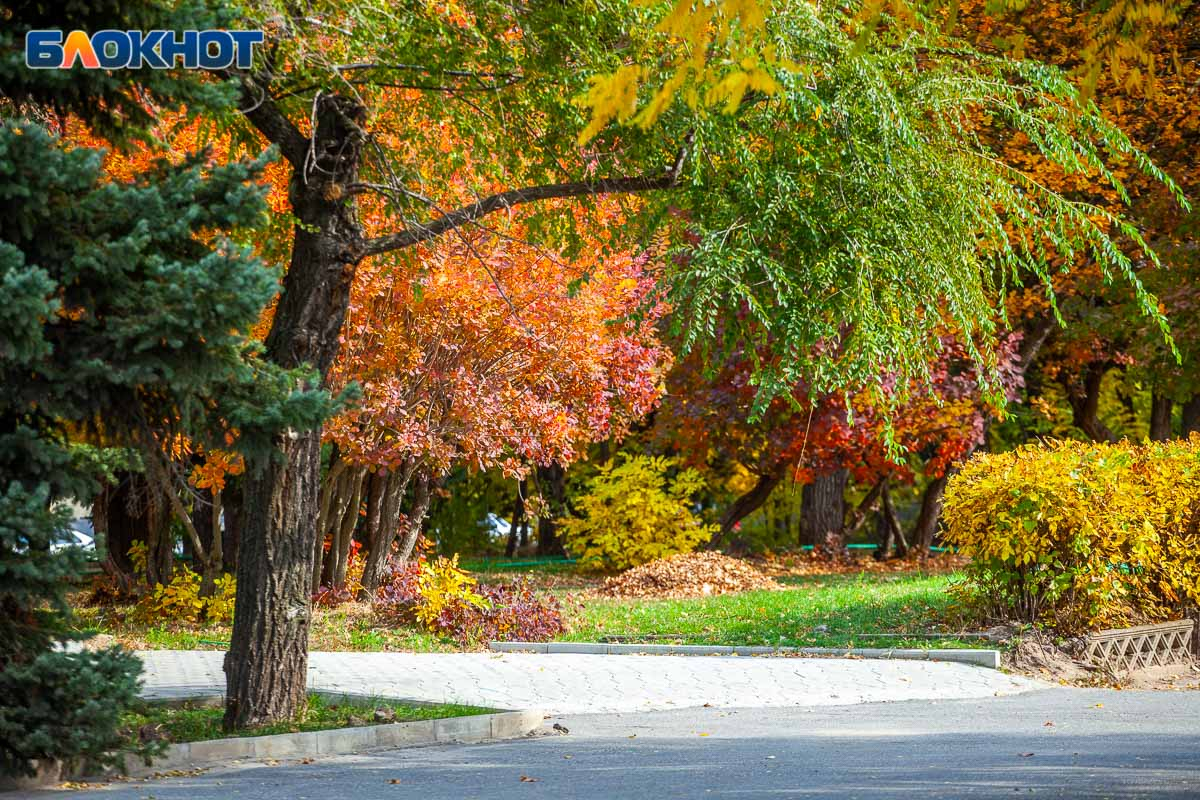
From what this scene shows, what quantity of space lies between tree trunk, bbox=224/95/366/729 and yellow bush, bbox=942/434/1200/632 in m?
7.35

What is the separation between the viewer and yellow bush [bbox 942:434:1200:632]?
42.3 feet

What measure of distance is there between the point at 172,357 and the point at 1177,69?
18.7ft

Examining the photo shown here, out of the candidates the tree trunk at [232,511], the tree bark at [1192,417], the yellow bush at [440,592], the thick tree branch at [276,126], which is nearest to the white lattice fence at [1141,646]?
the yellow bush at [440,592]

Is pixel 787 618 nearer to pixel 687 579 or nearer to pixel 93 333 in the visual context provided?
pixel 687 579

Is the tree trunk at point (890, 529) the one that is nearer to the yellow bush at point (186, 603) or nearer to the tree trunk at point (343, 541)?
the tree trunk at point (343, 541)

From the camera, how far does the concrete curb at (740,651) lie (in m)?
12.6

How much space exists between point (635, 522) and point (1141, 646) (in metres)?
10.4

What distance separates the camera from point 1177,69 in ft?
23.7

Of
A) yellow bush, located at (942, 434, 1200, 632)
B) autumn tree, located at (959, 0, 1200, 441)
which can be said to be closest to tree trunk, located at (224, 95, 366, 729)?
yellow bush, located at (942, 434, 1200, 632)

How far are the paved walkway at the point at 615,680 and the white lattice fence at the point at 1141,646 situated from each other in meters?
1.19

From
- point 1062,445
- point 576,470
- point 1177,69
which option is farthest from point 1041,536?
point 576,470

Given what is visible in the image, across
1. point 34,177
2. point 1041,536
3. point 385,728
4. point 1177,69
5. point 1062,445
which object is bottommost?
point 385,728

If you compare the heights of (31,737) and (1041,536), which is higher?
(1041,536)

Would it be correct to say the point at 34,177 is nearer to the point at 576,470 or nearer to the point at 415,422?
the point at 415,422
